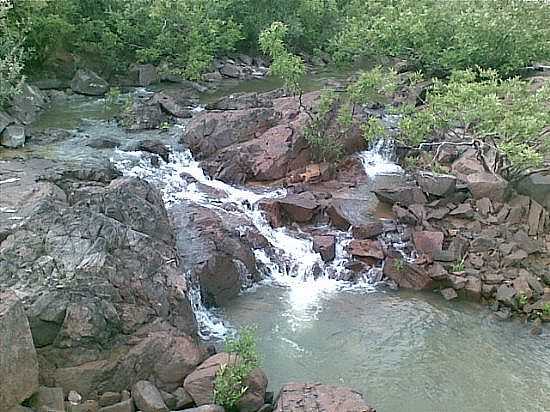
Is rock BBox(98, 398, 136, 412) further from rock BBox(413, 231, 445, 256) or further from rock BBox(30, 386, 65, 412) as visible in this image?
rock BBox(413, 231, 445, 256)

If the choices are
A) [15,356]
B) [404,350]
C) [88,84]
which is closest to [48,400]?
[15,356]

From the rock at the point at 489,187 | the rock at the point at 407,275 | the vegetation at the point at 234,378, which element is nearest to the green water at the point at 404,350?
the rock at the point at 407,275

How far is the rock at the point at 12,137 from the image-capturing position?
55.9 feet

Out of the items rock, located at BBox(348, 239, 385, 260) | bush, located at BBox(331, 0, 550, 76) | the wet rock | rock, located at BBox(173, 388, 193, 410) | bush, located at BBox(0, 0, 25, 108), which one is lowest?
rock, located at BBox(173, 388, 193, 410)

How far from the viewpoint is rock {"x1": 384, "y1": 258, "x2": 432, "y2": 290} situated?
1373 cm

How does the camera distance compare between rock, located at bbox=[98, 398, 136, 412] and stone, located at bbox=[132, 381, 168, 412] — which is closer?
rock, located at bbox=[98, 398, 136, 412]

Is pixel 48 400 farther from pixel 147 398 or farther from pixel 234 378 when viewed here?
pixel 234 378

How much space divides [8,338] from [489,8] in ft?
58.6

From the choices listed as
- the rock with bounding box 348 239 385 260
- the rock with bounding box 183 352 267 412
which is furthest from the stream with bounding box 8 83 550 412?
the rock with bounding box 183 352 267 412

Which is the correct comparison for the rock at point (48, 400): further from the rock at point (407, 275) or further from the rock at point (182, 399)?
the rock at point (407, 275)

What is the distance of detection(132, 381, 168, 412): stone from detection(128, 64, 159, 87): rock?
18.9 m

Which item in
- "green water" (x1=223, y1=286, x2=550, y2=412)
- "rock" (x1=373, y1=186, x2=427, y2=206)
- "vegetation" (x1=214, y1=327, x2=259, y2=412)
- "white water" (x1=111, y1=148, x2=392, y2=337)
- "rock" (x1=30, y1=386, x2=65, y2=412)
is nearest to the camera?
"rock" (x1=30, y1=386, x2=65, y2=412)

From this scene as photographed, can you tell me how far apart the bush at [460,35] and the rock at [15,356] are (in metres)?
16.2

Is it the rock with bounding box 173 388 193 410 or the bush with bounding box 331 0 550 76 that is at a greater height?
the bush with bounding box 331 0 550 76
